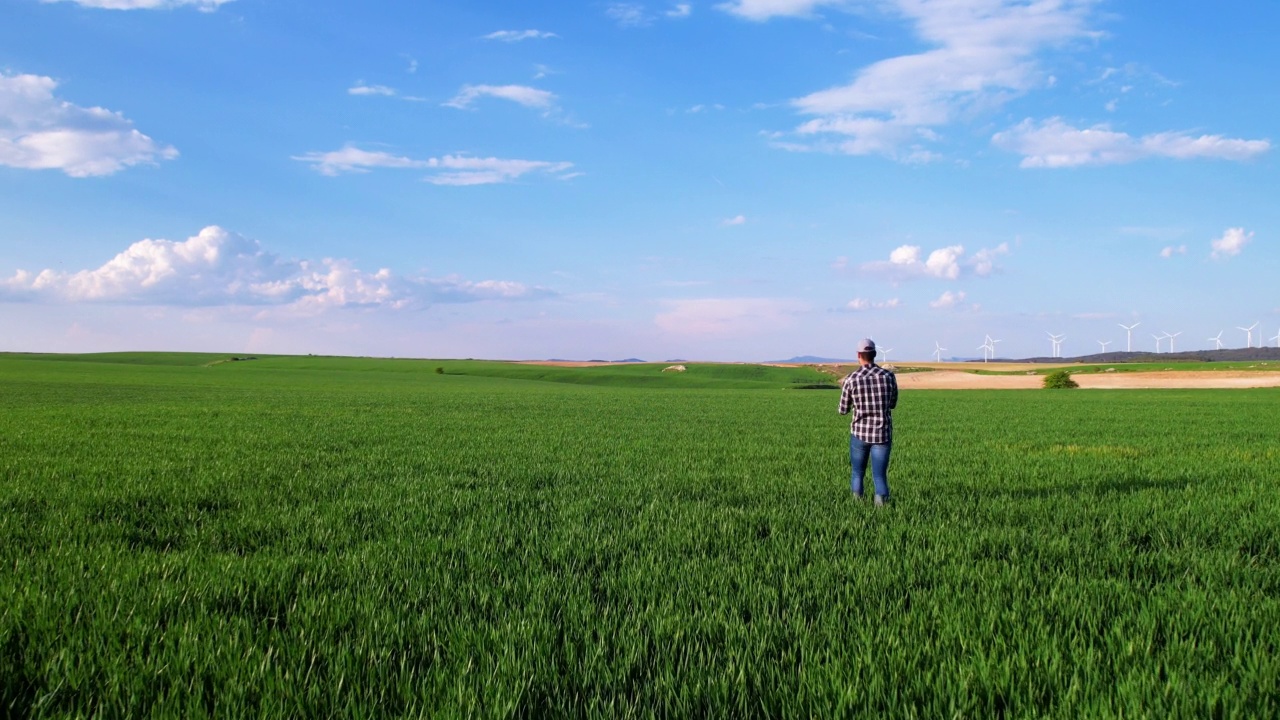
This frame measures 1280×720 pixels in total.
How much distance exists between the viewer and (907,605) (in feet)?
19.3

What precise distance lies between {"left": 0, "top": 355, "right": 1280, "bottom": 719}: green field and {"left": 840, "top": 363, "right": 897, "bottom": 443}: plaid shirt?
3.48 ft

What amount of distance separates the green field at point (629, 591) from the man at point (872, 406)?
29.9 inches

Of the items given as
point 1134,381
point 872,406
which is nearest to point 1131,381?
point 1134,381

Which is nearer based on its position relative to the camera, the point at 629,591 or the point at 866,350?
the point at 629,591

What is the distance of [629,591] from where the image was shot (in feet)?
19.7

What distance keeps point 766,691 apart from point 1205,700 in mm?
2386

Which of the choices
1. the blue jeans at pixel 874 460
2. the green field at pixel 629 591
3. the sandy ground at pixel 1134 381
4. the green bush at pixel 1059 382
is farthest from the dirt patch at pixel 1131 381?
the blue jeans at pixel 874 460

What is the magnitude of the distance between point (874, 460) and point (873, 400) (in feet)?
2.92

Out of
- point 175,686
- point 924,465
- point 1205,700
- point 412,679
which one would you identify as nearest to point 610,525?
point 412,679

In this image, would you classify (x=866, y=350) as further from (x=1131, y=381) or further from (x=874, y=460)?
(x=1131, y=381)

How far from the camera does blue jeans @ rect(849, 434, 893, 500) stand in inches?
396

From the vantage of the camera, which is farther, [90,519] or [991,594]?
[90,519]

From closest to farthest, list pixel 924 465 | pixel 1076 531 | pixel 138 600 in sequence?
pixel 138 600, pixel 1076 531, pixel 924 465

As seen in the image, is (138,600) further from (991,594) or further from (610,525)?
(991,594)
